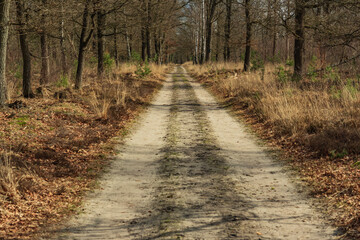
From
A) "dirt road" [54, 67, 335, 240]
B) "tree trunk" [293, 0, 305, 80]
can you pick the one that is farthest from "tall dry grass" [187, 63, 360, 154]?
"tree trunk" [293, 0, 305, 80]

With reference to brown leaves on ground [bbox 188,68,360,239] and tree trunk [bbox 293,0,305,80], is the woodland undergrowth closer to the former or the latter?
brown leaves on ground [bbox 188,68,360,239]

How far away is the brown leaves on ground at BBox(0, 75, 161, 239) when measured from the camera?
4.68 meters

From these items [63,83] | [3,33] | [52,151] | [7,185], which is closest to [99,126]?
[52,151]

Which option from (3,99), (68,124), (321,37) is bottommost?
(68,124)

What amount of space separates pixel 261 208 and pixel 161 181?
1.84m

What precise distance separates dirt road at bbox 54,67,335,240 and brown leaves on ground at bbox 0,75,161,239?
0.44 m

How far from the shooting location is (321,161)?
6.74m

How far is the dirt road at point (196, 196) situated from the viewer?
13.7 ft

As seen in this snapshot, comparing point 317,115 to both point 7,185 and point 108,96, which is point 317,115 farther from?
point 108,96

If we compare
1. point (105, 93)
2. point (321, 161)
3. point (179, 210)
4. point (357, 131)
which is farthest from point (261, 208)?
point (105, 93)

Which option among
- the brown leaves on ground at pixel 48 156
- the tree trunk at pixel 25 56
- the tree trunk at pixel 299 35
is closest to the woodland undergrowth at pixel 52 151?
the brown leaves on ground at pixel 48 156

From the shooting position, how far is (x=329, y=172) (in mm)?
6074

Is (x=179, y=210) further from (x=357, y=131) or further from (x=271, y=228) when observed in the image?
(x=357, y=131)

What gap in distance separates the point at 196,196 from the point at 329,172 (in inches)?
102
